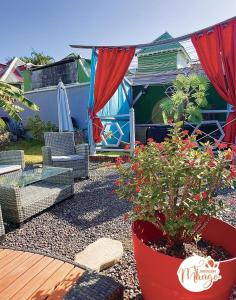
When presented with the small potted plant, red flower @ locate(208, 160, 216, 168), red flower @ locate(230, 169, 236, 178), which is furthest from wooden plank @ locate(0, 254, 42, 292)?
red flower @ locate(230, 169, 236, 178)

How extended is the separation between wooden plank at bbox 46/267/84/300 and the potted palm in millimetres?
562

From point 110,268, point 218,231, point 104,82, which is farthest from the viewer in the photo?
point 104,82

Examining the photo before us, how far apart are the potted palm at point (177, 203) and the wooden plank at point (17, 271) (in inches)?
41.5

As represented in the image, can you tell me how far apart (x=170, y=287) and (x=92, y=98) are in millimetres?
7516

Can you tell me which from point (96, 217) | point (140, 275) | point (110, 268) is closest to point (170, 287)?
point (140, 275)

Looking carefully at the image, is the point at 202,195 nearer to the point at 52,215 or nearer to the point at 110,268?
the point at 110,268

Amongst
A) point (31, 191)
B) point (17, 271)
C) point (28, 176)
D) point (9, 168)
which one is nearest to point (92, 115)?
point (9, 168)

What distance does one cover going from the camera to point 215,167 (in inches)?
78.3

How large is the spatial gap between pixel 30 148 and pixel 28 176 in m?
7.01

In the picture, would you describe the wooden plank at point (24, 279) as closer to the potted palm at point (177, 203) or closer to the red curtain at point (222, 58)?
the potted palm at point (177, 203)

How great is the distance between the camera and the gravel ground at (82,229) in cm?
288

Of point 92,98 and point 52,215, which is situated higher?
point 92,98

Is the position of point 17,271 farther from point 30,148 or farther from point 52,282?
point 30,148

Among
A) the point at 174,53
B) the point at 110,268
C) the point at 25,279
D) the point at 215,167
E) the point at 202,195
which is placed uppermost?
the point at 174,53
